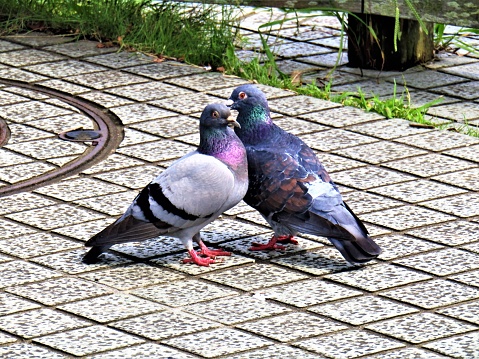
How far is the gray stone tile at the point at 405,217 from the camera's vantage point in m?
5.70

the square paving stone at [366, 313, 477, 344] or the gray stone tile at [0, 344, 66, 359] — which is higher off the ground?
the square paving stone at [366, 313, 477, 344]

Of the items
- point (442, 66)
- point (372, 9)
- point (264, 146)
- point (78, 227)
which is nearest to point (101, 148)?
point (78, 227)

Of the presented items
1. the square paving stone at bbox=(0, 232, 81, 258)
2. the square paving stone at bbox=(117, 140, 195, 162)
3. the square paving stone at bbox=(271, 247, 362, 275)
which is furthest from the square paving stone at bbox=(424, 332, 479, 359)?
the square paving stone at bbox=(117, 140, 195, 162)

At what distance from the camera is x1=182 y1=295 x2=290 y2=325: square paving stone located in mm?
4727

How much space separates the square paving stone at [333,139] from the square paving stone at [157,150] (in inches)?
27.3

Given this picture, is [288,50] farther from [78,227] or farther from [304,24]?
[78,227]

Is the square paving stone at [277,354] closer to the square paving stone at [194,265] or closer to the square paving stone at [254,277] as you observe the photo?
the square paving stone at [254,277]

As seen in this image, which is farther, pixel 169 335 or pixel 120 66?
pixel 120 66

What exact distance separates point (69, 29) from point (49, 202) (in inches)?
117

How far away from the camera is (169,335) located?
15.0 feet

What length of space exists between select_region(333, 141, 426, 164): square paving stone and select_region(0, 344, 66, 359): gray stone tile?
8.64 feet

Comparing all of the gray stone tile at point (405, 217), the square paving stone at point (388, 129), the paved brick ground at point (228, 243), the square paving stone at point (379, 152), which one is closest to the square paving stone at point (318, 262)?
the paved brick ground at point (228, 243)

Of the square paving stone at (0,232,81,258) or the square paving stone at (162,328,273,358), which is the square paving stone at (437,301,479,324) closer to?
the square paving stone at (162,328,273,358)

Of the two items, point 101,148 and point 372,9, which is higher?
point 372,9
